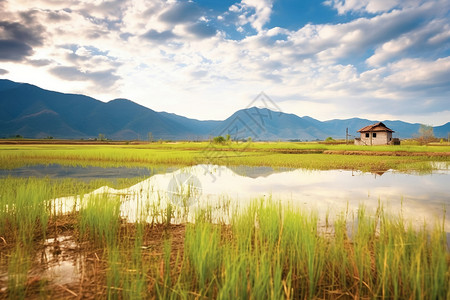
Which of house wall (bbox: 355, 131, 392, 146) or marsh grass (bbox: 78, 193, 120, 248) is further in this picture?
house wall (bbox: 355, 131, 392, 146)

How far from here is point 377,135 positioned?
4347 centimetres

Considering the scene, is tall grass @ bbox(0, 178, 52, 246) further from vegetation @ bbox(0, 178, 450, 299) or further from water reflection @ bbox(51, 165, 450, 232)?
water reflection @ bbox(51, 165, 450, 232)

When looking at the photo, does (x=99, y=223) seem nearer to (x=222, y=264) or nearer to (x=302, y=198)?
(x=222, y=264)

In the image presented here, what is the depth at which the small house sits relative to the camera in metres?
42.3

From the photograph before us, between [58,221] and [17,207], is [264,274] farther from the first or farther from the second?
[17,207]

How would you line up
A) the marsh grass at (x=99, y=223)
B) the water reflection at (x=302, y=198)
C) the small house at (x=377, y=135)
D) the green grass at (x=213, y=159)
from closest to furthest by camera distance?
the marsh grass at (x=99, y=223)
the water reflection at (x=302, y=198)
the green grass at (x=213, y=159)
the small house at (x=377, y=135)

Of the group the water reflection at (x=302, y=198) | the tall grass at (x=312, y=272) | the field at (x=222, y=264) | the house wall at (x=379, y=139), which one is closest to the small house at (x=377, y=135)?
the house wall at (x=379, y=139)

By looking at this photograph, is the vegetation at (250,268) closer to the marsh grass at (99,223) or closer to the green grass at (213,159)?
the marsh grass at (99,223)

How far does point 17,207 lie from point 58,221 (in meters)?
0.80

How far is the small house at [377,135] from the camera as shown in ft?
139

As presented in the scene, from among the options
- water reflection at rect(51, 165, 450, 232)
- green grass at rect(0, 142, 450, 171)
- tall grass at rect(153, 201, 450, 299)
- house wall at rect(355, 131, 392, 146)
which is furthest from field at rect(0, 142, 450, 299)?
house wall at rect(355, 131, 392, 146)

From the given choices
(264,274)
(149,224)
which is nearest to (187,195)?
(149,224)

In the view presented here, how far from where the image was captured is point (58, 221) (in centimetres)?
458

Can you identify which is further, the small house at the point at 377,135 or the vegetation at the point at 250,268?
the small house at the point at 377,135
